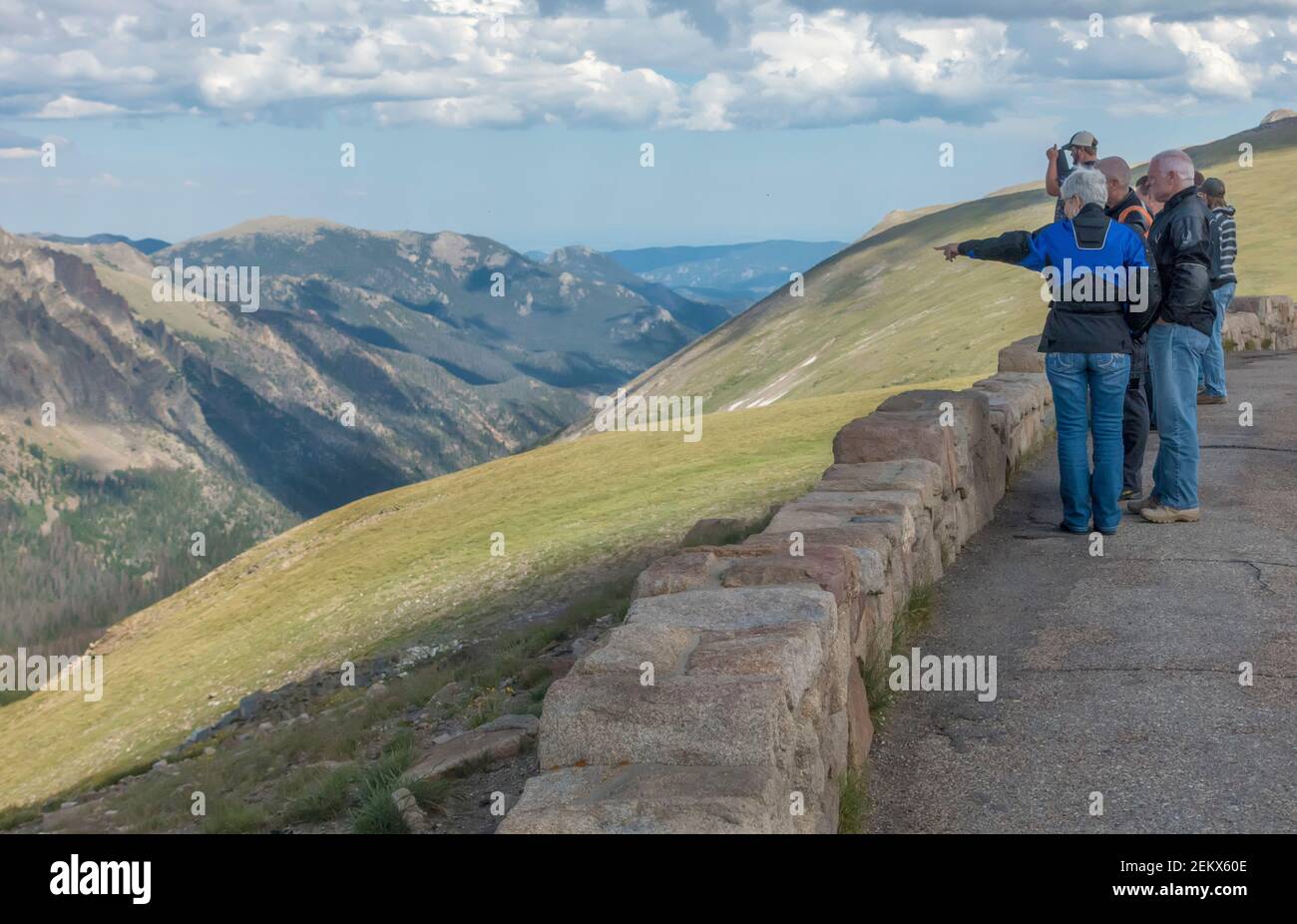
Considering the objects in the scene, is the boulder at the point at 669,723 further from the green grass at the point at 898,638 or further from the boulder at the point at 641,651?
the green grass at the point at 898,638

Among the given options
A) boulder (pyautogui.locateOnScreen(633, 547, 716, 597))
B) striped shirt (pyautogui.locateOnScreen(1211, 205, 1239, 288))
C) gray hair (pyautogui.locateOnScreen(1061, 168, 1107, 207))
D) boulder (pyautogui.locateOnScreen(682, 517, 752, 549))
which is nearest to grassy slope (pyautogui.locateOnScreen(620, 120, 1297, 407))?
striped shirt (pyautogui.locateOnScreen(1211, 205, 1239, 288))

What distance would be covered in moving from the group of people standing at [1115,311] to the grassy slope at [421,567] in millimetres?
14043

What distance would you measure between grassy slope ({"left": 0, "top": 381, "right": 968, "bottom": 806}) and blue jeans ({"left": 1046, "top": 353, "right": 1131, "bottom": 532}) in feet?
45.8

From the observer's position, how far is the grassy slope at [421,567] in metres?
30.6

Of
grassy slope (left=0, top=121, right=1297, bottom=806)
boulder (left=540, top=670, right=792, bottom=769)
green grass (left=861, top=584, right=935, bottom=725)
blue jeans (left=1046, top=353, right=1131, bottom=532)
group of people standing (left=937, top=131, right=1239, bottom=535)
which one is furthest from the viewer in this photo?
grassy slope (left=0, top=121, right=1297, bottom=806)

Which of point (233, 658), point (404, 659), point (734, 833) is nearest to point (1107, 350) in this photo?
point (734, 833)

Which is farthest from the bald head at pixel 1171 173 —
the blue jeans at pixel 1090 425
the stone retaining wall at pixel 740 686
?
the stone retaining wall at pixel 740 686

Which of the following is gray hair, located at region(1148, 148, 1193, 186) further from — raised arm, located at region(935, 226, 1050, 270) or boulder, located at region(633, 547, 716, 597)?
boulder, located at region(633, 547, 716, 597)

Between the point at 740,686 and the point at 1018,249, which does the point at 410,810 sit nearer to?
the point at 740,686

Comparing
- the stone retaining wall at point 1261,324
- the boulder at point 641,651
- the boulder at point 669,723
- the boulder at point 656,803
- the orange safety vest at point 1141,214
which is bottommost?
the boulder at point 656,803

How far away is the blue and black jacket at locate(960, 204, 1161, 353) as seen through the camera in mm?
11773

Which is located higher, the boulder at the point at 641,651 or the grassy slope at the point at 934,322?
the grassy slope at the point at 934,322
